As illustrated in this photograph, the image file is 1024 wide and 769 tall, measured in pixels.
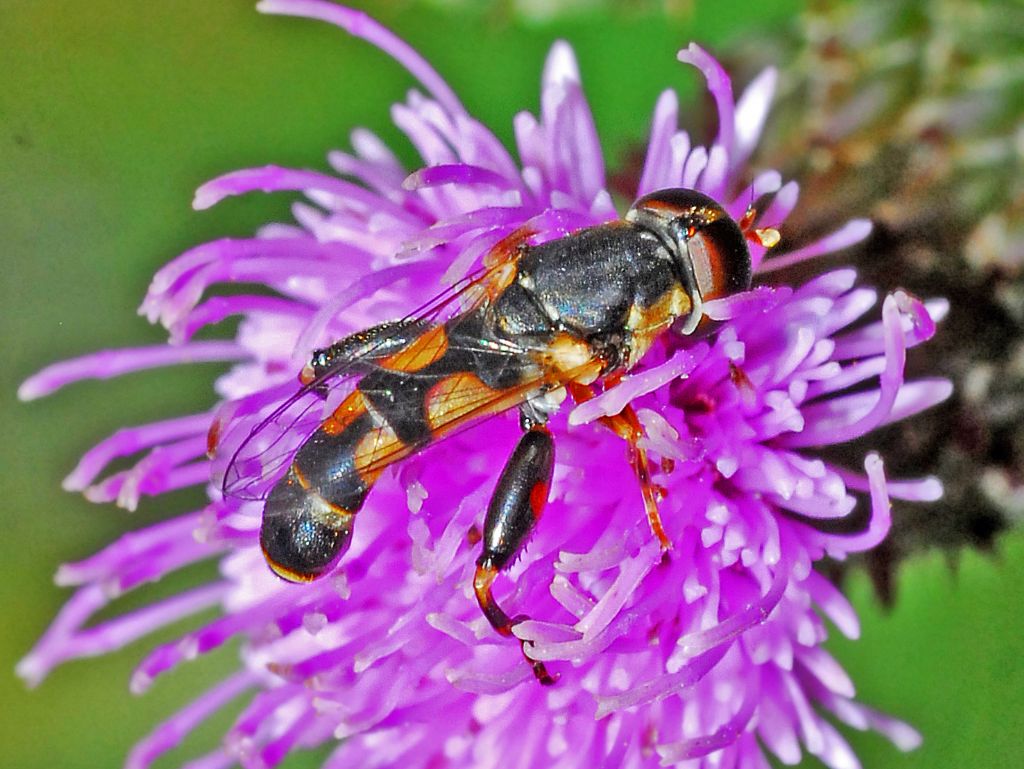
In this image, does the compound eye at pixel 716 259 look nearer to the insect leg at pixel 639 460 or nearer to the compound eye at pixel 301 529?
the insect leg at pixel 639 460

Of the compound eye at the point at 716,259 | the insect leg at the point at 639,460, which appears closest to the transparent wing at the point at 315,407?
the insect leg at the point at 639,460

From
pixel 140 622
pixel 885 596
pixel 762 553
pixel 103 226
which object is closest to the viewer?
pixel 762 553

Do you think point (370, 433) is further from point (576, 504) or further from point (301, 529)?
point (576, 504)

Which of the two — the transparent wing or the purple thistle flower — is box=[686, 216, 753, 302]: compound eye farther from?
the transparent wing

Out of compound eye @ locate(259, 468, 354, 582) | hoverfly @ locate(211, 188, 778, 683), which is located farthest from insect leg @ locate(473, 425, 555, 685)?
compound eye @ locate(259, 468, 354, 582)

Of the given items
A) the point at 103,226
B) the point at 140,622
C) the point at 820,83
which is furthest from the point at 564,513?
the point at 103,226

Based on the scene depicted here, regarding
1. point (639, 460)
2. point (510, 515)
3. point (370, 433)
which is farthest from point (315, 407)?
point (639, 460)

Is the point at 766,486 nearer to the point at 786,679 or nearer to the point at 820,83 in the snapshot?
the point at 786,679
